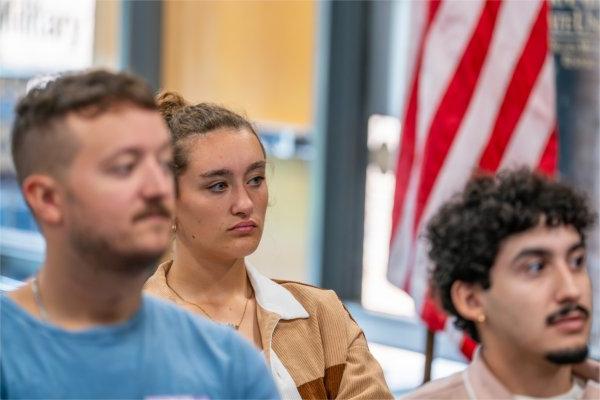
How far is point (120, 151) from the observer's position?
172 cm

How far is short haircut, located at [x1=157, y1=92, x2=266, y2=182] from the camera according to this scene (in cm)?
283

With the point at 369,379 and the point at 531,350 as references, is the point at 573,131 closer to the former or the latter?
the point at 369,379

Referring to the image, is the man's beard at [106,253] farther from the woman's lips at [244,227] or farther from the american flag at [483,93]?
the american flag at [483,93]

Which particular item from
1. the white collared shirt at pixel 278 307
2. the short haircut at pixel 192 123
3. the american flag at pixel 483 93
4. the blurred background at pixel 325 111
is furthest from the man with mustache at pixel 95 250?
the blurred background at pixel 325 111

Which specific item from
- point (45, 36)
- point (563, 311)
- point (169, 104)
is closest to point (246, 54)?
point (45, 36)

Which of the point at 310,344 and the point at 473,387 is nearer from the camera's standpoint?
the point at 473,387

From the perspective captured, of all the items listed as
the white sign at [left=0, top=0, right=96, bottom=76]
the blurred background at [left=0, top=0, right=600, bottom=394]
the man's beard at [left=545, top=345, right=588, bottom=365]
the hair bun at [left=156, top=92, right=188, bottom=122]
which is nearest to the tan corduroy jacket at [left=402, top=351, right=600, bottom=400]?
the man's beard at [left=545, top=345, right=588, bottom=365]

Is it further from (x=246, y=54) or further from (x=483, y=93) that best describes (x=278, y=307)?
(x=246, y=54)

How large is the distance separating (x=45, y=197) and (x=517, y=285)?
84cm

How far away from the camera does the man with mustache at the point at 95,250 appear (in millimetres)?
1716

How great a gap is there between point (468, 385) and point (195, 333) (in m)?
0.61

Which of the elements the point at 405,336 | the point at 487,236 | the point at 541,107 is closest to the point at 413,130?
the point at 541,107

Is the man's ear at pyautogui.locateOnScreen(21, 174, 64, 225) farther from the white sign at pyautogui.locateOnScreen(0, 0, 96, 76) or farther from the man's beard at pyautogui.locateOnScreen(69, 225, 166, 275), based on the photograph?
the white sign at pyautogui.locateOnScreen(0, 0, 96, 76)

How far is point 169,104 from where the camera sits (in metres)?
3.01
